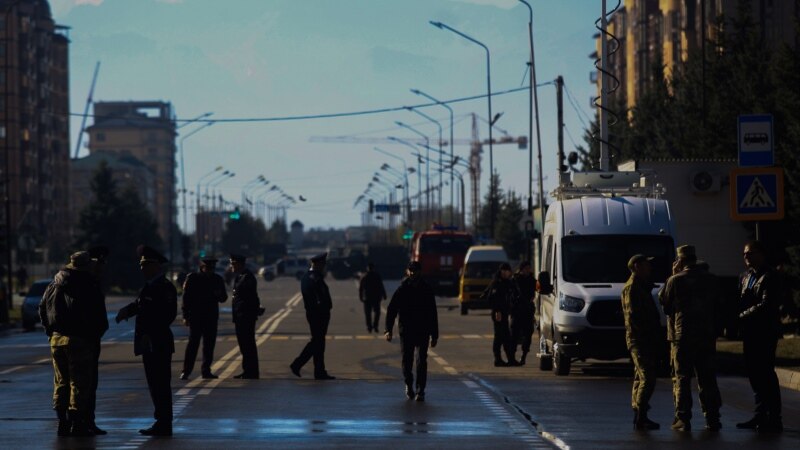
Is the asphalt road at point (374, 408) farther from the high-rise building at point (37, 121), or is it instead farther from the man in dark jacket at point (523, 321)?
the high-rise building at point (37, 121)

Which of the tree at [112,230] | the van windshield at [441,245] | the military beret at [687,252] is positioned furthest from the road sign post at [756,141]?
the tree at [112,230]

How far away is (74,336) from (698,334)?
5934 mm

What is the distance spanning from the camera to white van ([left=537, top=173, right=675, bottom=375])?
23719mm

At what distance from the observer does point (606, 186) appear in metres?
27.0

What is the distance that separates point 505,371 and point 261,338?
13523mm

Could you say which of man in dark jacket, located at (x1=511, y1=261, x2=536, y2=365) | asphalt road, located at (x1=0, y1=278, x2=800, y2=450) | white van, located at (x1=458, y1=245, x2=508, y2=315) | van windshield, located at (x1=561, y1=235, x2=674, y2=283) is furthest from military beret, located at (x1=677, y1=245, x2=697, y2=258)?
white van, located at (x1=458, y1=245, x2=508, y2=315)

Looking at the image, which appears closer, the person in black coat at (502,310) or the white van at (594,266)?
the white van at (594,266)

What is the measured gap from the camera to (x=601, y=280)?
24.7 metres

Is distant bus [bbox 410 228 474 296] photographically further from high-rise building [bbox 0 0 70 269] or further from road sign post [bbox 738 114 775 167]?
high-rise building [bbox 0 0 70 269]

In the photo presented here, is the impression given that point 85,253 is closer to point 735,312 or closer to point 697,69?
point 735,312

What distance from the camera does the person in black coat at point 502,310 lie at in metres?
27.2

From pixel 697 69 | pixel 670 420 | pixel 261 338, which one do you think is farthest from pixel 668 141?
pixel 670 420

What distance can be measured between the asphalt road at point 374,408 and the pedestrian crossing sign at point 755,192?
7.68 feet

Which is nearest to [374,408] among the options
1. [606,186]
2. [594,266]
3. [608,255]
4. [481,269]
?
[594,266]
